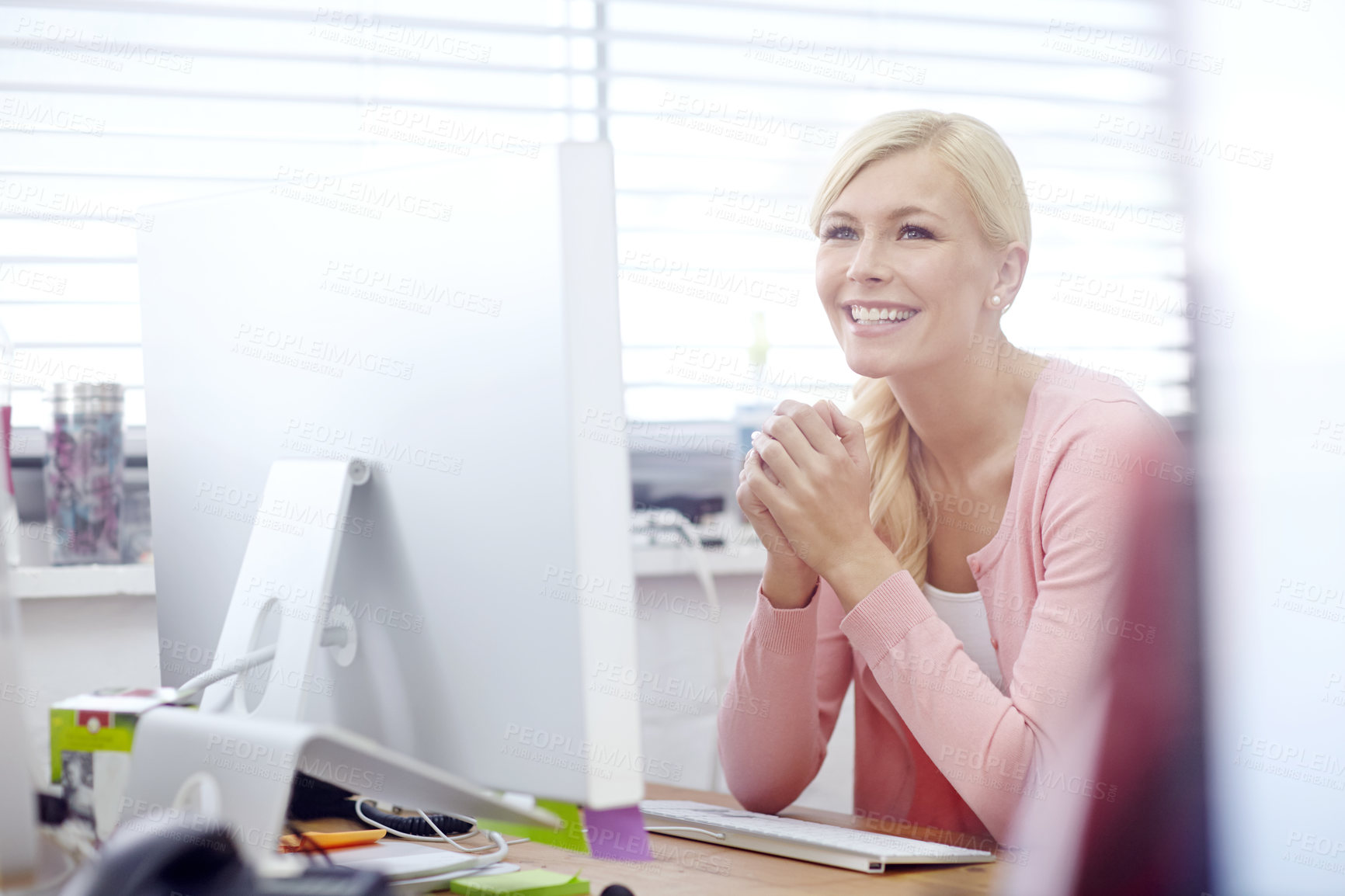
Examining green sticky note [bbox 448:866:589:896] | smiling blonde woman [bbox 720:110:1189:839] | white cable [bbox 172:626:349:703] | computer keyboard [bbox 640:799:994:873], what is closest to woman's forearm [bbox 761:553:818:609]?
smiling blonde woman [bbox 720:110:1189:839]

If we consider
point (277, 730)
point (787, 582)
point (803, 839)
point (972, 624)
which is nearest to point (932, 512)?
point (972, 624)

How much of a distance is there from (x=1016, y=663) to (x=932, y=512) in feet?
1.11

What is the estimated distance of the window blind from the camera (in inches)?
60.9

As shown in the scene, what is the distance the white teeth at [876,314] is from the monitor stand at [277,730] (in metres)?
0.80

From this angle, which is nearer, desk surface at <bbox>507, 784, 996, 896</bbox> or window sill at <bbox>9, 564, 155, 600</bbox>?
desk surface at <bbox>507, 784, 996, 896</bbox>

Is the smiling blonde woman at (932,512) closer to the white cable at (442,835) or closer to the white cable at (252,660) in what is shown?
the white cable at (442,835)

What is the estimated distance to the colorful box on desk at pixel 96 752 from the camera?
65 centimetres

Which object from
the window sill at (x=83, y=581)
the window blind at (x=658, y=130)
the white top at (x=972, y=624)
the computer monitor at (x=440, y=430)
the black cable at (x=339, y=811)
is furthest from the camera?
the window blind at (x=658, y=130)

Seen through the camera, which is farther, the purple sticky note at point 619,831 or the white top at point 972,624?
the white top at point 972,624

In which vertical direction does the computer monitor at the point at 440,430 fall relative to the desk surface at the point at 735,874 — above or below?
above

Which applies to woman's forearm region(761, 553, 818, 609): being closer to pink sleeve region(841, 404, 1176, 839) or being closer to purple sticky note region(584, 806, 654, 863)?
pink sleeve region(841, 404, 1176, 839)

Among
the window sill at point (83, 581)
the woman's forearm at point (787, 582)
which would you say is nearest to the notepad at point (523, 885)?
the woman's forearm at point (787, 582)

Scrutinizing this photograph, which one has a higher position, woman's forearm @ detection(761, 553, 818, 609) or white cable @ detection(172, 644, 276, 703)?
white cable @ detection(172, 644, 276, 703)

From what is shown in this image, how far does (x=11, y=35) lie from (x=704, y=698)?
136cm
